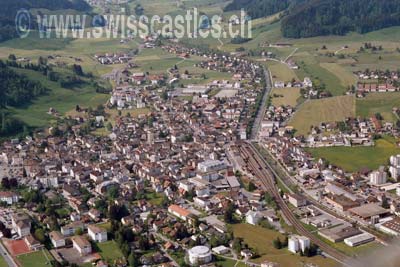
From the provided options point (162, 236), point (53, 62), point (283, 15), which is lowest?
point (162, 236)

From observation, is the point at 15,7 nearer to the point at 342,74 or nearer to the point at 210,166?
the point at 342,74

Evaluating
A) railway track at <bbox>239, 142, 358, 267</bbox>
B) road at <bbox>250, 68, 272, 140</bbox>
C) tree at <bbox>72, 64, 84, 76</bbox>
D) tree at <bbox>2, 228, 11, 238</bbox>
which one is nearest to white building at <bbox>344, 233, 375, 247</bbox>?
railway track at <bbox>239, 142, 358, 267</bbox>

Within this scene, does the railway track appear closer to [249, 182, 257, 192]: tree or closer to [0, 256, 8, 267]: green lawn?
[249, 182, 257, 192]: tree

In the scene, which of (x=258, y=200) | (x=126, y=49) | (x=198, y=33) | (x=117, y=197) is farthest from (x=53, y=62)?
(x=258, y=200)

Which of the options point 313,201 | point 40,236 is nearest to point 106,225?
point 40,236

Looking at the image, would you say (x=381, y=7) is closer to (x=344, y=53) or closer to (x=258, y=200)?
(x=344, y=53)
